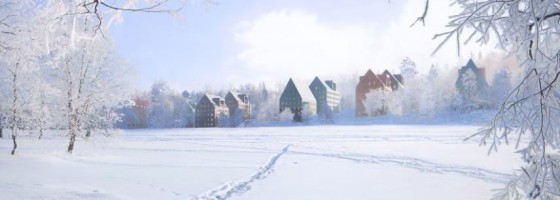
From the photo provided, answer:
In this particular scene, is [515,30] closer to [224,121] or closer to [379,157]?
[379,157]

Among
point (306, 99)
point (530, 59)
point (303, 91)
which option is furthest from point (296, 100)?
point (530, 59)

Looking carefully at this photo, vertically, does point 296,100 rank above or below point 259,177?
above

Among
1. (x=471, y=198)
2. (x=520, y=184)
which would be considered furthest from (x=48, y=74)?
(x=520, y=184)

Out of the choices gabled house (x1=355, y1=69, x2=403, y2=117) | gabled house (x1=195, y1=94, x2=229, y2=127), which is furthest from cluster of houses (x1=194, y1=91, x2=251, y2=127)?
gabled house (x1=355, y1=69, x2=403, y2=117)

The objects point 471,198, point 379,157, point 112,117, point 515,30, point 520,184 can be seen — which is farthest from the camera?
point 112,117

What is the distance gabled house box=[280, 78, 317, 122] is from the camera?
88188 mm

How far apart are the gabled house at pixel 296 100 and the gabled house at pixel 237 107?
8983mm

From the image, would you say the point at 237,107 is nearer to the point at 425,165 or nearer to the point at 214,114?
the point at 214,114

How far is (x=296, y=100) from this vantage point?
3489 inches

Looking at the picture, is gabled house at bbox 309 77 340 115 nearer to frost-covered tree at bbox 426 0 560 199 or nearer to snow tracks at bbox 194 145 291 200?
snow tracks at bbox 194 145 291 200

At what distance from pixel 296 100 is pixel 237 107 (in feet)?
50.6

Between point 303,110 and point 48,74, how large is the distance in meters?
67.2

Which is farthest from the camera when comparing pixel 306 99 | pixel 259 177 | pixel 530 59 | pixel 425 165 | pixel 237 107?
pixel 237 107

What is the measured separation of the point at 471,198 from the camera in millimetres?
10906
